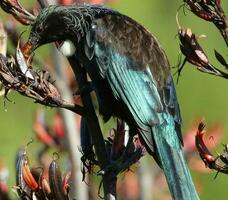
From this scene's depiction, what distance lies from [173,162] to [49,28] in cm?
74

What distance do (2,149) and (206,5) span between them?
4869 mm

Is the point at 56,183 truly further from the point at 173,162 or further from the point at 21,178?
the point at 173,162

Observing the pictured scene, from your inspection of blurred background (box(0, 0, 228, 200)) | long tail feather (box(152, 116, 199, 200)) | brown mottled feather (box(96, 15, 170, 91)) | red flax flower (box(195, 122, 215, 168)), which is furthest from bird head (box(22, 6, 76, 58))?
blurred background (box(0, 0, 228, 200))

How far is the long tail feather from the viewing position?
11.9 feet

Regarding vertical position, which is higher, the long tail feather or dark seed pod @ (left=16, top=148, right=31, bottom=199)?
dark seed pod @ (left=16, top=148, right=31, bottom=199)

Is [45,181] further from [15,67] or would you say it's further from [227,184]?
[227,184]

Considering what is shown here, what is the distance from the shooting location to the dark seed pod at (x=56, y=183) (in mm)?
3516

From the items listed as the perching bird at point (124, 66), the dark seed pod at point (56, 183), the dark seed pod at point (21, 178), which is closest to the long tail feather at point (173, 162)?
the perching bird at point (124, 66)

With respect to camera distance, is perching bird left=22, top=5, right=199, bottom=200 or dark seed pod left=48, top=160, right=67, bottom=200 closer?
dark seed pod left=48, top=160, right=67, bottom=200

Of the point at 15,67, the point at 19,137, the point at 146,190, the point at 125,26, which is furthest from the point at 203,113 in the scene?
the point at 15,67

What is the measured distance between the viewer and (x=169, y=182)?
3.67 m

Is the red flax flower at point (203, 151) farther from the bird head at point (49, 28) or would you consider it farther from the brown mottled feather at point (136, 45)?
the bird head at point (49, 28)

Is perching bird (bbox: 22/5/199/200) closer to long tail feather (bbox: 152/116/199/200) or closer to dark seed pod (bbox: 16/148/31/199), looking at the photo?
long tail feather (bbox: 152/116/199/200)

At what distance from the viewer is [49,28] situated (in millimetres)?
3936
